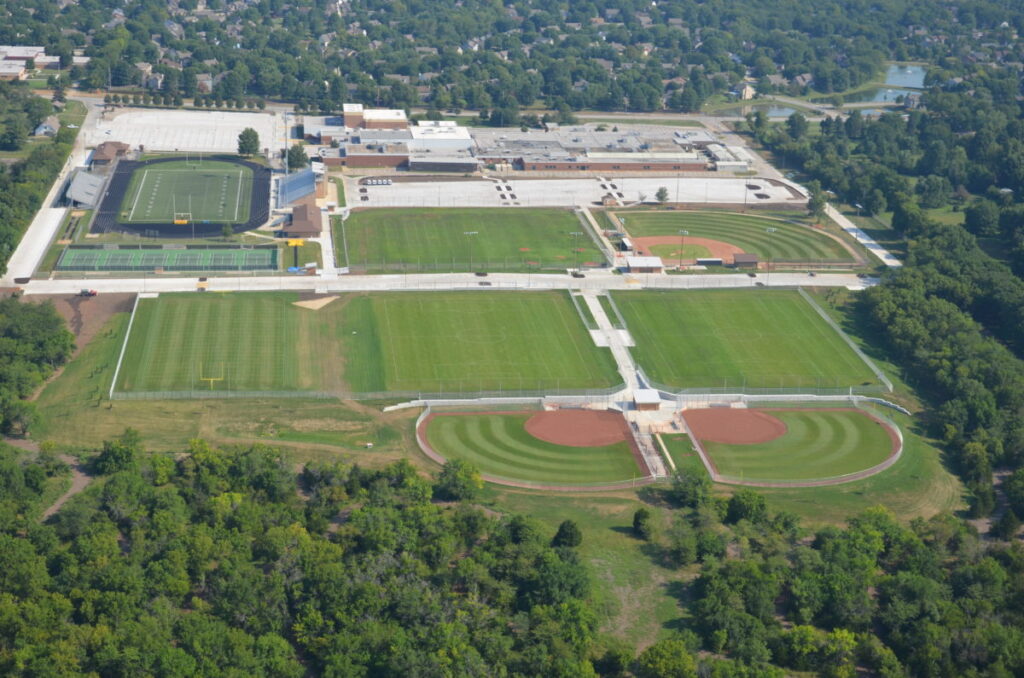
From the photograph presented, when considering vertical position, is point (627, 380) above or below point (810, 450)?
below

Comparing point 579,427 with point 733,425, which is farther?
point 733,425

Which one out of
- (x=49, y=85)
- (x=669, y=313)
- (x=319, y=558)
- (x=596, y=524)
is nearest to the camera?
(x=319, y=558)

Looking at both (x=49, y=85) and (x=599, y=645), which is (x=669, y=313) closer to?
(x=599, y=645)

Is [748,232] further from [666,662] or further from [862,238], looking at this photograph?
[666,662]

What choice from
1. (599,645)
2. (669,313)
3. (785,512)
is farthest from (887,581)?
(669,313)

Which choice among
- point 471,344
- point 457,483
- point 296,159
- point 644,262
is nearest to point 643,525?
point 457,483

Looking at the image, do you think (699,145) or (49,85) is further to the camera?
(49,85)
